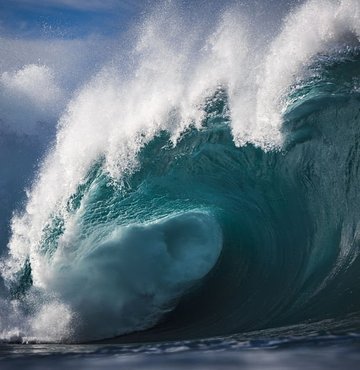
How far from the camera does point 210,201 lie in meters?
8.24

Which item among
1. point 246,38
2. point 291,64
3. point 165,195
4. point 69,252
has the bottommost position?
point 69,252

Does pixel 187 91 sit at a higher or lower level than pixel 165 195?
higher

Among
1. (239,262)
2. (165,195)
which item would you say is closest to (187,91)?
(165,195)

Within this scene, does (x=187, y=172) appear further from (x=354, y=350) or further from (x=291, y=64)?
(x=354, y=350)

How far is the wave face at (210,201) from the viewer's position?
6922 mm

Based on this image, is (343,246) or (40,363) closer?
(40,363)

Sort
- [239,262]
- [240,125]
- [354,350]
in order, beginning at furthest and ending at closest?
[240,125]
[239,262]
[354,350]

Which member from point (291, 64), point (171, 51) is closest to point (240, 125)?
point (291, 64)

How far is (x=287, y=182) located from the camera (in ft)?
26.1

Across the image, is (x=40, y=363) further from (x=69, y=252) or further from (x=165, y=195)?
(x=165, y=195)

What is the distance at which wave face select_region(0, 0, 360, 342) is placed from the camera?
6.92 metres

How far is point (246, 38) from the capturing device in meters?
9.34

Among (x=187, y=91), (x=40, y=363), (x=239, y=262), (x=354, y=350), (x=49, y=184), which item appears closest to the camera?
(x=354, y=350)

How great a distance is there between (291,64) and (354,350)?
5848mm
